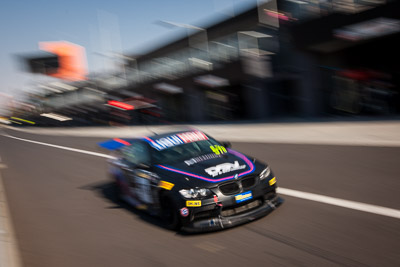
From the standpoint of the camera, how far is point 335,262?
4062 millimetres

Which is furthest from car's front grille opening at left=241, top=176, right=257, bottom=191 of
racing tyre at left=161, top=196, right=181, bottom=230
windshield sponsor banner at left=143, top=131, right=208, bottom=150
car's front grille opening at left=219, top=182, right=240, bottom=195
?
windshield sponsor banner at left=143, top=131, right=208, bottom=150

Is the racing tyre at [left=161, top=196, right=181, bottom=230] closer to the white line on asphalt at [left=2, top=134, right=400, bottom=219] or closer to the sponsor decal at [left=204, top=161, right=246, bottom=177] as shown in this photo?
the sponsor decal at [left=204, top=161, right=246, bottom=177]

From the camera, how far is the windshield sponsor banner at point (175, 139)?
6679 millimetres

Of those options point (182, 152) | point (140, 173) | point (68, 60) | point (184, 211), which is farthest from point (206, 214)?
point (68, 60)

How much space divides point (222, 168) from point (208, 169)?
0.70 feet

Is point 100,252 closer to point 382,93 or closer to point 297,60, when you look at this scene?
point 382,93

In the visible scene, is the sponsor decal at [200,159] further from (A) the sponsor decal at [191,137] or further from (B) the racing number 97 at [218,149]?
(A) the sponsor decal at [191,137]

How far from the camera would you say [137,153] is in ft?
22.8

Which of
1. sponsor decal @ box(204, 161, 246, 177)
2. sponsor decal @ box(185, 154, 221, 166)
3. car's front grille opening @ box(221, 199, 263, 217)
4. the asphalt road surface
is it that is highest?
sponsor decal @ box(185, 154, 221, 166)

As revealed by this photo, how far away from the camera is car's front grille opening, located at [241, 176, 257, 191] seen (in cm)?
550

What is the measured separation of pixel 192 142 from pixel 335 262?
341cm

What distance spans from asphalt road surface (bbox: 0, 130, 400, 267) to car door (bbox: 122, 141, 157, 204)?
42 cm

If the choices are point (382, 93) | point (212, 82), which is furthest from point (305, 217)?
point (212, 82)

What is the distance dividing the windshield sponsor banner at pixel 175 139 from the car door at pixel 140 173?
17cm
